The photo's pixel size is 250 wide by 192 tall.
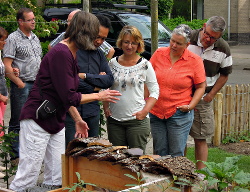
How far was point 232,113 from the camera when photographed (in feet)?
31.0

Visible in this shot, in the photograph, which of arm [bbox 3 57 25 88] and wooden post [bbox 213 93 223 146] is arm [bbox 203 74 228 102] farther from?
arm [bbox 3 57 25 88]

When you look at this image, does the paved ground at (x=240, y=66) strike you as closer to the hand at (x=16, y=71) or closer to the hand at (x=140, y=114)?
the hand at (x=16, y=71)

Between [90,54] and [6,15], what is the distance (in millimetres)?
6921

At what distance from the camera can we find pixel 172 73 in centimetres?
615

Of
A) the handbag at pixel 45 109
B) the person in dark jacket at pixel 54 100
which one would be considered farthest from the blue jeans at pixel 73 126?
the handbag at pixel 45 109

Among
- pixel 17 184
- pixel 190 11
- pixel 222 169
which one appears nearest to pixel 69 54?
pixel 17 184

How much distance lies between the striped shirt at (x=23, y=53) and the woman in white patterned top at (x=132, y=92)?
172cm

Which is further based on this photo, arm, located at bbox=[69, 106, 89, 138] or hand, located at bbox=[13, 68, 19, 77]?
hand, located at bbox=[13, 68, 19, 77]

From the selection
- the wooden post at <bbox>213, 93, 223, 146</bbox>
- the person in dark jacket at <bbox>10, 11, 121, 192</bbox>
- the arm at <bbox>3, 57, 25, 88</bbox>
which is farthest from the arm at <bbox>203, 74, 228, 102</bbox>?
the arm at <bbox>3, 57, 25, 88</bbox>

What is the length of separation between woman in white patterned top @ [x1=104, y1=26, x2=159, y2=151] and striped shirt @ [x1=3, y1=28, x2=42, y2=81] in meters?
1.72

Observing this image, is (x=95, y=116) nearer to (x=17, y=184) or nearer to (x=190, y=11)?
(x=17, y=184)

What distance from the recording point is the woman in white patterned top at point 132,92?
19.5ft

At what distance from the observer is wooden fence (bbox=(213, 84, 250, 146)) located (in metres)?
9.09

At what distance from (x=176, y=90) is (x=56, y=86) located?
74.5 inches
